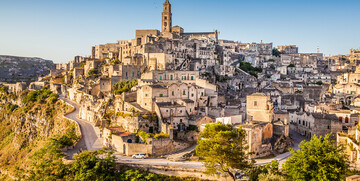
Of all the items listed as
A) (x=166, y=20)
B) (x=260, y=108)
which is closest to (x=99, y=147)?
(x=260, y=108)

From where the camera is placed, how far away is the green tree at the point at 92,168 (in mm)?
28703

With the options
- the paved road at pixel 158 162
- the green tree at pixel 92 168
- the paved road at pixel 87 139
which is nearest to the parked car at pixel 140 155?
the paved road at pixel 158 162

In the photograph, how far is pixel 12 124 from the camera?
67875 millimetres

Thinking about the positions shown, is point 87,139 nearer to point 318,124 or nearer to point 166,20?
point 318,124

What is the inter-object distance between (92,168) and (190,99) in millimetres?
20482

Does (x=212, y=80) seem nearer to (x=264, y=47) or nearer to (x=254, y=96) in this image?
(x=254, y=96)

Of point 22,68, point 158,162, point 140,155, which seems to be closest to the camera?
point 158,162

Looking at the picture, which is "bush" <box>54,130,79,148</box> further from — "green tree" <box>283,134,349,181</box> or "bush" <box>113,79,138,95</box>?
"green tree" <box>283,134,349,181</box>

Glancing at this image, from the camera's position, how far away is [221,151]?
92.8 ft

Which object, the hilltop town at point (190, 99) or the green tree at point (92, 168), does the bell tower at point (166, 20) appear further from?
the green tree at point (92, 168)

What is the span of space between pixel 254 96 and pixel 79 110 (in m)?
32.1

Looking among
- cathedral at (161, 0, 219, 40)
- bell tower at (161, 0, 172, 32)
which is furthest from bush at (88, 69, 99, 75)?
bell tower at (161, 0, 172, 32)

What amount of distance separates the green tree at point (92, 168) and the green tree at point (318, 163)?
1745cm

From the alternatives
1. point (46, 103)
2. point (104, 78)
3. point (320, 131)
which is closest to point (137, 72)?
point (104, 78)
